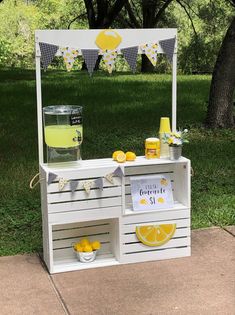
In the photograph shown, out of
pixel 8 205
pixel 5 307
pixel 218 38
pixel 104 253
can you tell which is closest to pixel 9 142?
→ pixel 8 205

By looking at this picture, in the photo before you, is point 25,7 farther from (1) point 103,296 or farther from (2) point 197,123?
(1) point 103,296

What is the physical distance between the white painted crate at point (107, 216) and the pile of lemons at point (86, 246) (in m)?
0.09

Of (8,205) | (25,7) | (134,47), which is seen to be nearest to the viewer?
(134,47)

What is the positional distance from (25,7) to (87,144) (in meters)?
35.3

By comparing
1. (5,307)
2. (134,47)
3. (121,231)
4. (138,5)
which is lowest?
(5,307)

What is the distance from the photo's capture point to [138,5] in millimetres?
31219

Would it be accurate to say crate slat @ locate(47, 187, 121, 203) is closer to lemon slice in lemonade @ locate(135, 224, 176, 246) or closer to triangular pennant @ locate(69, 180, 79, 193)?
triangular pennant @ locate(69, 180, 79, 193)

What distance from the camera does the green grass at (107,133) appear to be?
5324 millimetres

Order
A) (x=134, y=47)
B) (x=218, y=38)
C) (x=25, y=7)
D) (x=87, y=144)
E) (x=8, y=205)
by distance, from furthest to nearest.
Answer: (x=25, y=7)
(x=218, y=38)
(x=87, y=144)
(x=8, y=205)
(x=134, y=47)

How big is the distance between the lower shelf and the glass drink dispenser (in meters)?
0.76

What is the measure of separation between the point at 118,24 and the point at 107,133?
23.0 meters

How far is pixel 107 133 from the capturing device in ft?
29.2

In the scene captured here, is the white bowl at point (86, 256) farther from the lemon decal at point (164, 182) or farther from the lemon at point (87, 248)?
the lemon decal at point (164, 182)

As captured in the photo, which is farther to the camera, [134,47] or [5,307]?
[134,47]
